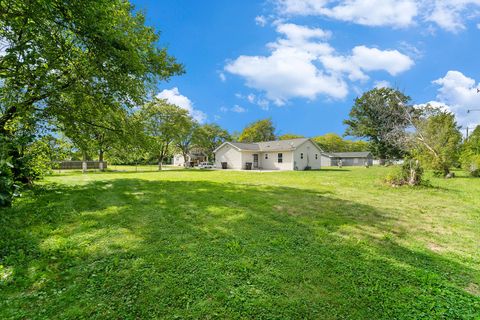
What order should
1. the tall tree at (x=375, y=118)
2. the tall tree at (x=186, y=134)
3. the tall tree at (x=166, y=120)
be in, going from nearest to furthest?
the tall tree at (x=166, y=120) < the tall tree at (x=186, y=134) < the tall tree at (x=375, y=118)

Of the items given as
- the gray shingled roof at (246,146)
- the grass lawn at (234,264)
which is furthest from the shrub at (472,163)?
the gray shingled roof at (246,146)

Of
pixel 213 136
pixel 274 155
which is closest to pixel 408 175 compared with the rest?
pixel 274 155

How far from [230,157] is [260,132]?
24.2 meters

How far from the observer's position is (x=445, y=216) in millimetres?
5664

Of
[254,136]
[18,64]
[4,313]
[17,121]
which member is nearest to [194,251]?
[4,313]

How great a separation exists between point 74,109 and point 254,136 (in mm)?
43261

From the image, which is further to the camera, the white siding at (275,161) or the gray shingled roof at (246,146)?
the gray shingled roof at (246,146)

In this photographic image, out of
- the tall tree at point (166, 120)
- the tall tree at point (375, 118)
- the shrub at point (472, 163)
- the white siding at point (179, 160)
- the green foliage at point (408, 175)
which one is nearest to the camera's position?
the green foliage at point (408, 175)

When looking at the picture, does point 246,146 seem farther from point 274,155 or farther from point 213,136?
point 213,136

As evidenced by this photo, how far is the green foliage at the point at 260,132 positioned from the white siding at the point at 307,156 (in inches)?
954

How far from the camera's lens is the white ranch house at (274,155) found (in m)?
24.9

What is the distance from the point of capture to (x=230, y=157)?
93.2 ft

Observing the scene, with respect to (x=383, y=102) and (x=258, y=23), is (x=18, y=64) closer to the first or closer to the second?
(x=258, y=23)

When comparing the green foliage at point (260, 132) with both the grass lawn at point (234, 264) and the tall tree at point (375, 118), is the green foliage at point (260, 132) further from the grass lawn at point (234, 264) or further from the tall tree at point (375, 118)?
the grass lawn at point (234, 264)
